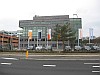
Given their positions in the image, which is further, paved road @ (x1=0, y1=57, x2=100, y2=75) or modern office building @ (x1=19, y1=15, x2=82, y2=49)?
modern office building @ (x1=19, y1=15, x2=82, y2=49)

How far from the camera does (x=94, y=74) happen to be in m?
12.5

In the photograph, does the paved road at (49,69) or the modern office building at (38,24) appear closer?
the paved road at (49,69)

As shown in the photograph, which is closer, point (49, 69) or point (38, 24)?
point (49, 69)

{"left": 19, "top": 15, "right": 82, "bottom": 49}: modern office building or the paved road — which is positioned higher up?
{"left": 19, "top": 15, "right": 82, "bottom": 49}: modern office building

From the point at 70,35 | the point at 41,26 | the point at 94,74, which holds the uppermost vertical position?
the point at 41,26

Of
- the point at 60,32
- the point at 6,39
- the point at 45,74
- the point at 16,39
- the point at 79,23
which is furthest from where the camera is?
the point at 16,39

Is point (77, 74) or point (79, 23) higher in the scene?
point (79, 23)

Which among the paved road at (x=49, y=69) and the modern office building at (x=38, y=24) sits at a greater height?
the modern office building at (x=38, y=24)

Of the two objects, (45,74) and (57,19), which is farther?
(57,19)

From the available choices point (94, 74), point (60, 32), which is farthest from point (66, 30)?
point (94, 74)

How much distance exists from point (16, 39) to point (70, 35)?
8402cm

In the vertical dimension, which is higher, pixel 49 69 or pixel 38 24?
pixel 38 24

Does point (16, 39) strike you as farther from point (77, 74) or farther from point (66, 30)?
point (77, 74)

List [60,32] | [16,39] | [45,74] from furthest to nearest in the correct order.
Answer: [16,39]
[60,32]
[45,74]
